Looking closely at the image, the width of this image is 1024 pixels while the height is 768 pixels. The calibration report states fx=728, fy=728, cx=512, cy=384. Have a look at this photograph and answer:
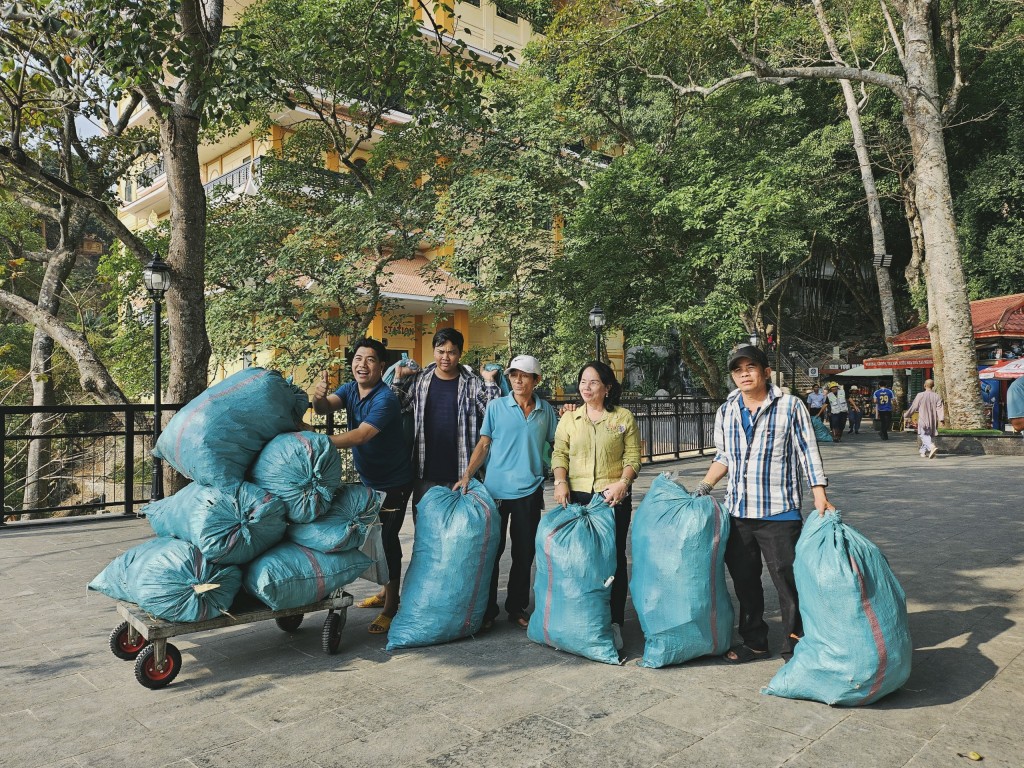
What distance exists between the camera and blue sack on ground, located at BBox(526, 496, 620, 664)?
11.6 ft

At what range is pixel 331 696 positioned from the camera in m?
3.18

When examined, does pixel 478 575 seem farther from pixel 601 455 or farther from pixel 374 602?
pixel 374 602

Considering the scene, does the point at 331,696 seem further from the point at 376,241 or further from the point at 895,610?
the point at 376,241

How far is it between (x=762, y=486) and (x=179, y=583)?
270 cm

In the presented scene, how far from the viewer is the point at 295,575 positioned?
3420 mm

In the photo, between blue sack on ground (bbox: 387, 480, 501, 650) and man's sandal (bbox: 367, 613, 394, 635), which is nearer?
blue sack on ground (bbox: 387, 480, 501, 650)

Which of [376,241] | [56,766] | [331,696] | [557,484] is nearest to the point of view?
[56,766]

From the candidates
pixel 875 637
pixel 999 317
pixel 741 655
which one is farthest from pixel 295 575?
pixel 999 317

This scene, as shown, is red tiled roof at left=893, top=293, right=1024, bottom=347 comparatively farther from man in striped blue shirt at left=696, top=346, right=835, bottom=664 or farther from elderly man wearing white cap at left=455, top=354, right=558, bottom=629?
elderly man wearing white cap at left=455, top=354, right=558, bottom=629

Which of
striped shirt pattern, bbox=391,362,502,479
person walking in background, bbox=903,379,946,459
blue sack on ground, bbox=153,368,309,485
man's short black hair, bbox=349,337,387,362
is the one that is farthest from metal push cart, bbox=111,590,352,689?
person walking in background, bbox=903,379,946,459

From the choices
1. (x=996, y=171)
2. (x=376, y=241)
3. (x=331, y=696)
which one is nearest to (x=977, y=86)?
(x=996, y=171)

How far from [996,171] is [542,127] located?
1539 cm

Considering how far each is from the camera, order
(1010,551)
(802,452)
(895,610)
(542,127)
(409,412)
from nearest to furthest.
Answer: (895,610) < (802,452) < (409,412) < (1010,551) < (542,127)

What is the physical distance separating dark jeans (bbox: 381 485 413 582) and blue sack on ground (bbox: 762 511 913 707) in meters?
2.14
